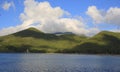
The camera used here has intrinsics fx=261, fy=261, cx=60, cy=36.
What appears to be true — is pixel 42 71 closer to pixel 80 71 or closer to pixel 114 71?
pixel 80 71

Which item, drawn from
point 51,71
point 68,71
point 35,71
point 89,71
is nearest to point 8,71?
point 35,71

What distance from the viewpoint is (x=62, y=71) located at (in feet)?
308

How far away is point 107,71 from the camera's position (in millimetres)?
95000

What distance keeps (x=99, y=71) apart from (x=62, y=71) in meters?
13.5

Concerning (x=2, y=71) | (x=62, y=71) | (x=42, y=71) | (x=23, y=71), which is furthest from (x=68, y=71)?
(x=2, y=71)

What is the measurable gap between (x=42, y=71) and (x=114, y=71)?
26082 mm

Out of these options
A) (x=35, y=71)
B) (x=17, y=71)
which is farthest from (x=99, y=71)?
(x=17, y=71)

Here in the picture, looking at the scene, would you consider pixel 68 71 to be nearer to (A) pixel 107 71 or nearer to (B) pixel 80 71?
(B) pixel 80 71

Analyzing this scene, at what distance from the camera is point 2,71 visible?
91.1 m

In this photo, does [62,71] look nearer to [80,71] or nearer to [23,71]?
[80,71]

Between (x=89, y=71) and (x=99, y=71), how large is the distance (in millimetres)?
3941

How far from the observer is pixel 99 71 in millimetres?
95000

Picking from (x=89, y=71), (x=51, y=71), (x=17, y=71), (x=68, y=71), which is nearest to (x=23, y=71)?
(x=17, y=71)

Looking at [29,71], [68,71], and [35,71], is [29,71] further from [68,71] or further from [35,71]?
[68,71]
